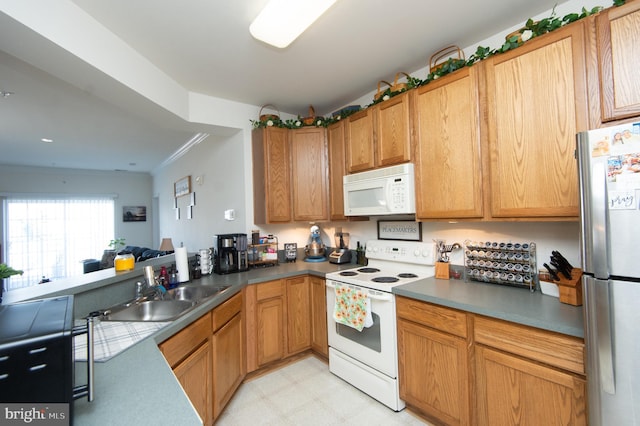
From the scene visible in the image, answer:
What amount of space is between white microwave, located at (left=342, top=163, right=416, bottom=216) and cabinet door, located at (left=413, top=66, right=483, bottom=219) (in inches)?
2.9

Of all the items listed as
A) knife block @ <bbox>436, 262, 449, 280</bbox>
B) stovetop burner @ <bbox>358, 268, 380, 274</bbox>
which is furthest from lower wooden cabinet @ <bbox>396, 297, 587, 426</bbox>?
stovetop burner @ <bbox>358, 268, 380, 274</bbox>

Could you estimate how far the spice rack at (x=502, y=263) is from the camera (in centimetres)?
176

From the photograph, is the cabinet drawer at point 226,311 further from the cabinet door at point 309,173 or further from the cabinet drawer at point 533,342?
the cabinet drawer at point 533,342

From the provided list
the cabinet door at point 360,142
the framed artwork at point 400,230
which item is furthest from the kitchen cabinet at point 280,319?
the cabinet door at point 360,142

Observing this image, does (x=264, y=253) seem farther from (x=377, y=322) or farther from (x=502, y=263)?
(x=502, y=263)

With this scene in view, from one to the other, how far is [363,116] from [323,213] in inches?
40.2

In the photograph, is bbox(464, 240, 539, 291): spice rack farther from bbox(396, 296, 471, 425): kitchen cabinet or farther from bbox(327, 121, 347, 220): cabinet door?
bbox(327, 121, 347, 220): cabinet door

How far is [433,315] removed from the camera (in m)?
1.73

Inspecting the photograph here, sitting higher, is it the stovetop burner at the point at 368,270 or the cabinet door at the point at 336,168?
the cabinet door at the point at 336,168

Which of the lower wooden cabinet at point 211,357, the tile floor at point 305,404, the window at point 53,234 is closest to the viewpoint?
the lower wooden cabinet at point 211,357

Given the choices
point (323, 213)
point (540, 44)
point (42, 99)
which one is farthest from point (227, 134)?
point (540, 44)

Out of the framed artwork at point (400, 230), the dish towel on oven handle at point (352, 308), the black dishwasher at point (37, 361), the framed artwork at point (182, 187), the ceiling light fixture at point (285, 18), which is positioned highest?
the ceiling light fixture at point (285, 18)

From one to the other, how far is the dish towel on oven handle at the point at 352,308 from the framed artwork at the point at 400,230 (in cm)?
71

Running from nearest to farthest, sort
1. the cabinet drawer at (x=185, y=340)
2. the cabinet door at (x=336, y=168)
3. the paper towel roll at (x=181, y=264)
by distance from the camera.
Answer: the cabinet drawer at (x=185, y=340), the paper towel roll at (x=181, y=264), the cabinet door at (x=336, y=168)
